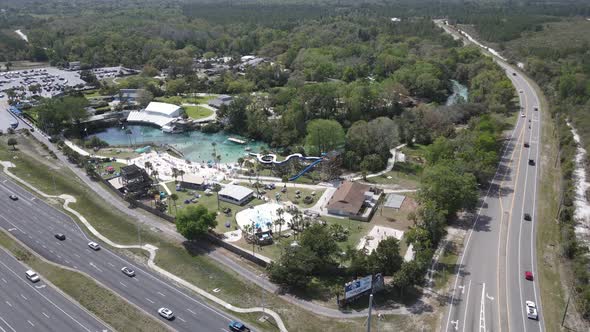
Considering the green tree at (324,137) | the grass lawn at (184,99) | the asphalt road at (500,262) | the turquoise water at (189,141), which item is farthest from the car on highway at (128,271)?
the grass lawn at (184,99)

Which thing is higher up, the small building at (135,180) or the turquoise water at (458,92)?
the turquoise water at (458,92)

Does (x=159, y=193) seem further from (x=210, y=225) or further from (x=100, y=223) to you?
(x=210, y=225)

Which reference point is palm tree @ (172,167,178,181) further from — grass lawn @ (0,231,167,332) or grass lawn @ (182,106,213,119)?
grass lawn @ (182,106,213,119)

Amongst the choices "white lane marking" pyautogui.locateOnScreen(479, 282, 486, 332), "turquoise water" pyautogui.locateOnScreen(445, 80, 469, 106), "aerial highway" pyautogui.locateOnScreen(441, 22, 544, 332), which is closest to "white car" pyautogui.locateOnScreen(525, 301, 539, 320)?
"aerial highway" pyautogui.locateOnScreen(441, 22, 544, 332)

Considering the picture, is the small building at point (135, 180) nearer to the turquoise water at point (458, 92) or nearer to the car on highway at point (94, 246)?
the car on highway at point (94, 246)

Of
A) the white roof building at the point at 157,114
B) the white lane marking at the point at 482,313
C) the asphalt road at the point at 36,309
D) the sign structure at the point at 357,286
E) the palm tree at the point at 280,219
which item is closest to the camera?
the white lane marking at the point at 482,313

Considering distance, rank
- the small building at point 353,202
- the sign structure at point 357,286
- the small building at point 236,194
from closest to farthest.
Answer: the sign structure at point 357,286
the small building at point 353,202
the small building at point 236,194

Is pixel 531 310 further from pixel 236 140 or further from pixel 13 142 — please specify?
pixel 13 142
